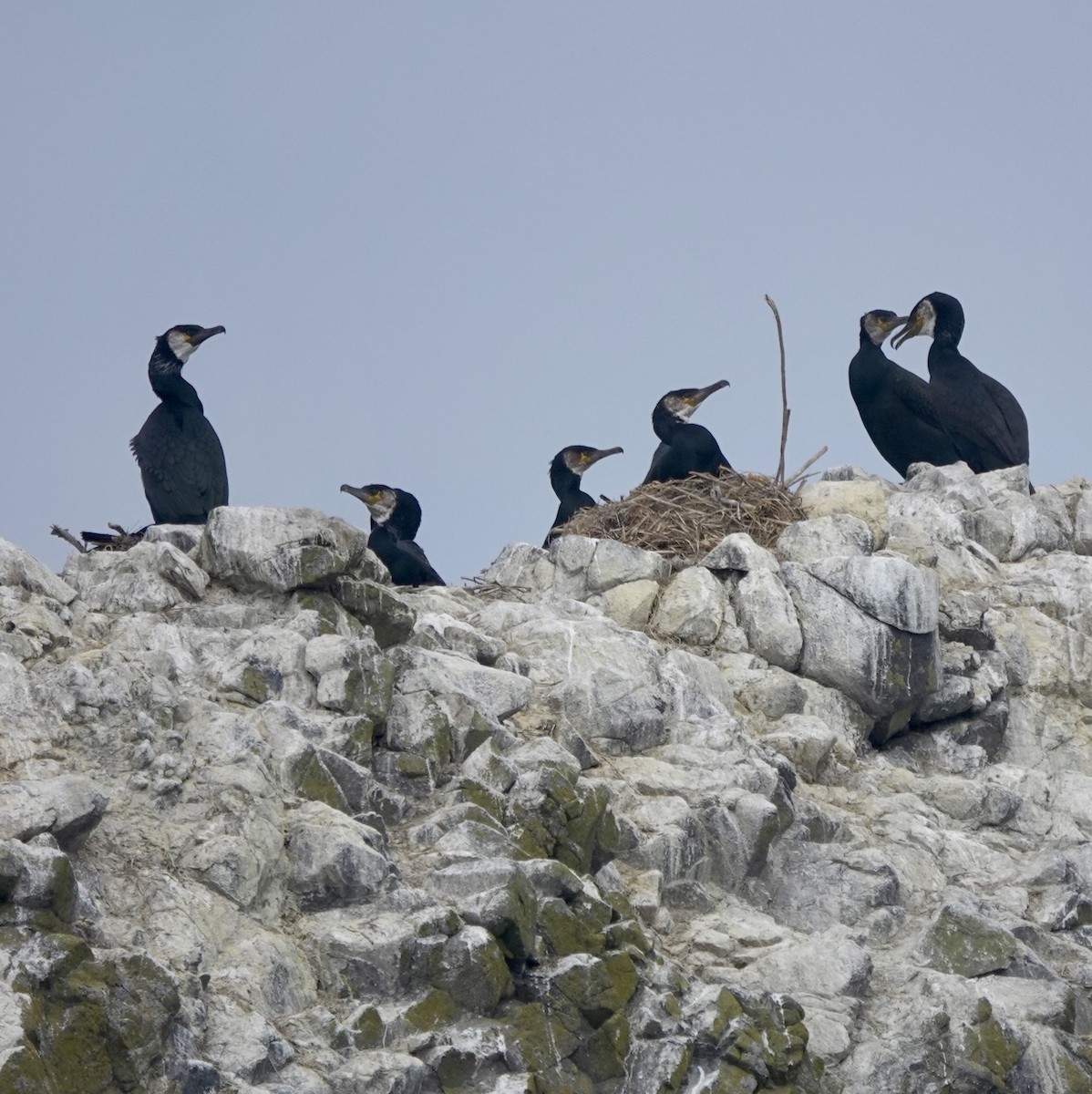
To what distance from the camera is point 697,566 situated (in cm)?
1252

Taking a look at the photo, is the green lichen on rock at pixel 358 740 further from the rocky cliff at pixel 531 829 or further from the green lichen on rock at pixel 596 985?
the green lichen on rock at pixel 596 985

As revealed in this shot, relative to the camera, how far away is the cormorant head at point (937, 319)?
56.9 feet

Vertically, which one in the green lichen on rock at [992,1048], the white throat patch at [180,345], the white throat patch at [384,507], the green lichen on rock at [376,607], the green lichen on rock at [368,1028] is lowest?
the green lichen on rock at [992,1048]

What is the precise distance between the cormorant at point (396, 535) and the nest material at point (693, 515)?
1150 mm

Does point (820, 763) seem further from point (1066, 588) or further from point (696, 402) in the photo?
point (696, 402)

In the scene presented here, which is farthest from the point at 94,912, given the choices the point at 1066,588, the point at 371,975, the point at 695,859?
the point at 1066,588

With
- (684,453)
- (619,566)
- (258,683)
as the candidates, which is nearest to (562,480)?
(684,453)

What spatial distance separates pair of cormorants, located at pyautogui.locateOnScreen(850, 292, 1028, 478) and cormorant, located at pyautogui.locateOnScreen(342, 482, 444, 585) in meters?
4.46

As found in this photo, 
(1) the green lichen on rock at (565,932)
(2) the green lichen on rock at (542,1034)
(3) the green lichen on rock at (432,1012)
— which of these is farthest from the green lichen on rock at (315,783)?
(2) the green lichen on rock at (542,1034)

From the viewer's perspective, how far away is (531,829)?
870cm

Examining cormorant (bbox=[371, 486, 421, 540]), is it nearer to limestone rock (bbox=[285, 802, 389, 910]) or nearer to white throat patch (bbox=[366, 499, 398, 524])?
white throat patch (bbox=[366, 499, 398, 524])

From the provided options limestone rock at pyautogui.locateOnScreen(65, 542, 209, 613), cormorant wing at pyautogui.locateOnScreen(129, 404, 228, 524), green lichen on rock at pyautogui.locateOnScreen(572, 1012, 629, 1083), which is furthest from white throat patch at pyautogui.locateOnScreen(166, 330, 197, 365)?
green lichen on rock at pyautogui.locateOnScreen(572, 1012, 629, 1083)

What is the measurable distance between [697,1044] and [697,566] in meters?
5.18

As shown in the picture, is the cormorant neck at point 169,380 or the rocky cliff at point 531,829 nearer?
the rocky cliff at point 531,829
